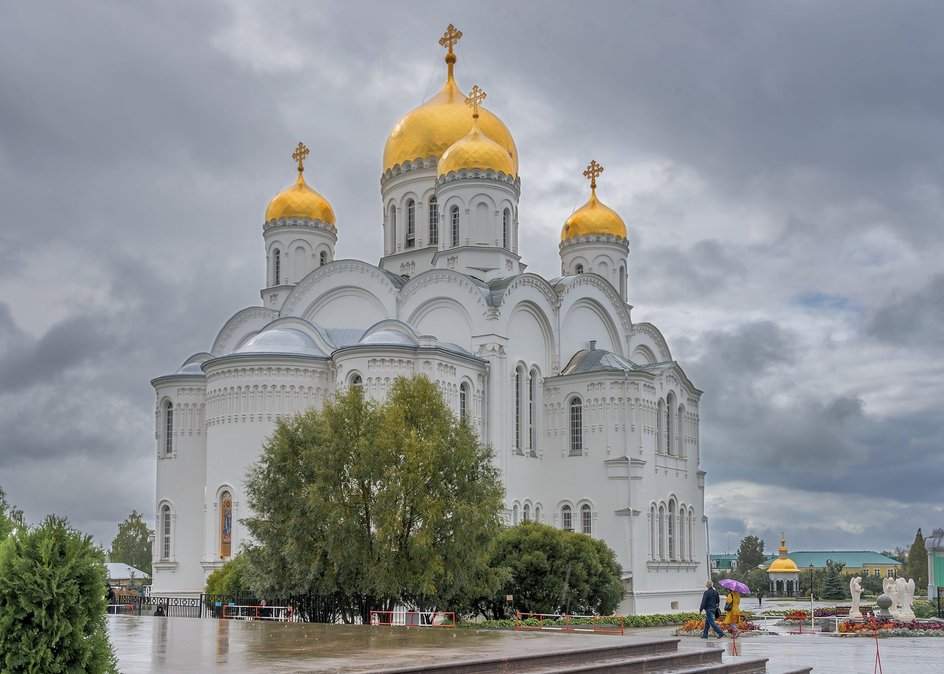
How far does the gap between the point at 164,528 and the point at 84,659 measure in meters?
29.9

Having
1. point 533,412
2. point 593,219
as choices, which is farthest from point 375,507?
point 593,219

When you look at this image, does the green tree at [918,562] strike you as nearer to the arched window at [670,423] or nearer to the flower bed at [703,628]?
the arched window at [670,423]

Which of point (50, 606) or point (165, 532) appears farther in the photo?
point (165, 532)

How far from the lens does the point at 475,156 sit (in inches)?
1553

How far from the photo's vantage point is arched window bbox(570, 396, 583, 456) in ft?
125

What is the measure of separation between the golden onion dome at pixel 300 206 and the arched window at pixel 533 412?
11986 millimetres

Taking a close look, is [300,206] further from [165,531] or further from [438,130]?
[165,531]

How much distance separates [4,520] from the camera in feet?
36.1

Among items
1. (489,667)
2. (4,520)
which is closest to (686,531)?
(489,667)

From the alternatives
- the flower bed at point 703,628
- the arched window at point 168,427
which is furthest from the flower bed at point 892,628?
the arched window at point 168,427

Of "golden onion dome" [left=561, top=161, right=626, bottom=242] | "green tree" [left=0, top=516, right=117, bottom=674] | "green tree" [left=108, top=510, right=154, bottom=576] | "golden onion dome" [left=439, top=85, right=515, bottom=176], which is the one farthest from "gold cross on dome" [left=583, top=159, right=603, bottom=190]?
"green tree" [left=0, top=516, right=117, bottom=674]

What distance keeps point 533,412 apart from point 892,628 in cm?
1441

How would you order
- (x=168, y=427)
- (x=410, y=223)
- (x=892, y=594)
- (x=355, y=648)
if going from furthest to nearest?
1. (x=410, y=223)
2. (x=168, y=427)
3. (x=892, y=594)
4. (x=355, y=648)

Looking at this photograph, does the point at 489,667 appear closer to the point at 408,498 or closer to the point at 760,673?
the point at 760,673
